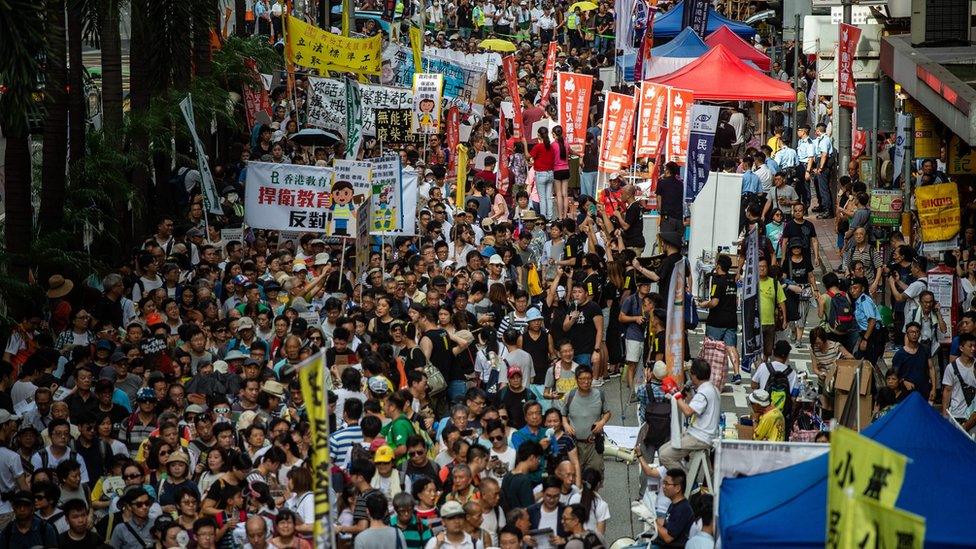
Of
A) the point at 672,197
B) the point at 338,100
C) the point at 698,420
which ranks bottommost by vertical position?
the point at 698,420

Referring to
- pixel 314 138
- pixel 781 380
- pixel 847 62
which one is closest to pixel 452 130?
pixel 314 138

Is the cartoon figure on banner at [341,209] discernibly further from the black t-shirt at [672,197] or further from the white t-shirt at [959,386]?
the white t-shirt at [959,386]

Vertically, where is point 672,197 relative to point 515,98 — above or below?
below

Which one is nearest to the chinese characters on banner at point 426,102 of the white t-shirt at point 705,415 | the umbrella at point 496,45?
the white t-shirt at point 705,415

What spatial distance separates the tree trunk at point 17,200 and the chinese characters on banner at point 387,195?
4.15 meters

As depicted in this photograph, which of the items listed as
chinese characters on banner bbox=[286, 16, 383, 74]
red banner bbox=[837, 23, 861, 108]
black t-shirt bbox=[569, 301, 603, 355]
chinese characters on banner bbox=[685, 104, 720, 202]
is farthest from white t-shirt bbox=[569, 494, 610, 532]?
chinese characters on banner bbox=[286, 16, 383, 74]

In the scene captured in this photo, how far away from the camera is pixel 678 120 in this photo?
2484 centimetres

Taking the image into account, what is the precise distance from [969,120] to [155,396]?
27.6ft

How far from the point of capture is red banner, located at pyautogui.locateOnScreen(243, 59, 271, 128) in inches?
1168

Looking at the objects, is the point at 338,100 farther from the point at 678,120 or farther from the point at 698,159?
the point at 698,159

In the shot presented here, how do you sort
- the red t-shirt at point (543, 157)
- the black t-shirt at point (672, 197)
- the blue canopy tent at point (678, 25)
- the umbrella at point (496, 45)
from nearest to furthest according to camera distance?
the black t-shirt at point (672, 197)
the red t-shirt at point (543, 157)
the blue canopy tent at point (678, 25)
the umbrella at point (496, 45)

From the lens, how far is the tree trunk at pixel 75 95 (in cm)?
2106

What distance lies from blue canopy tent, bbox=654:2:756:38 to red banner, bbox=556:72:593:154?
12.3 m

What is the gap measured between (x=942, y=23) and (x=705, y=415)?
39.2 ft
